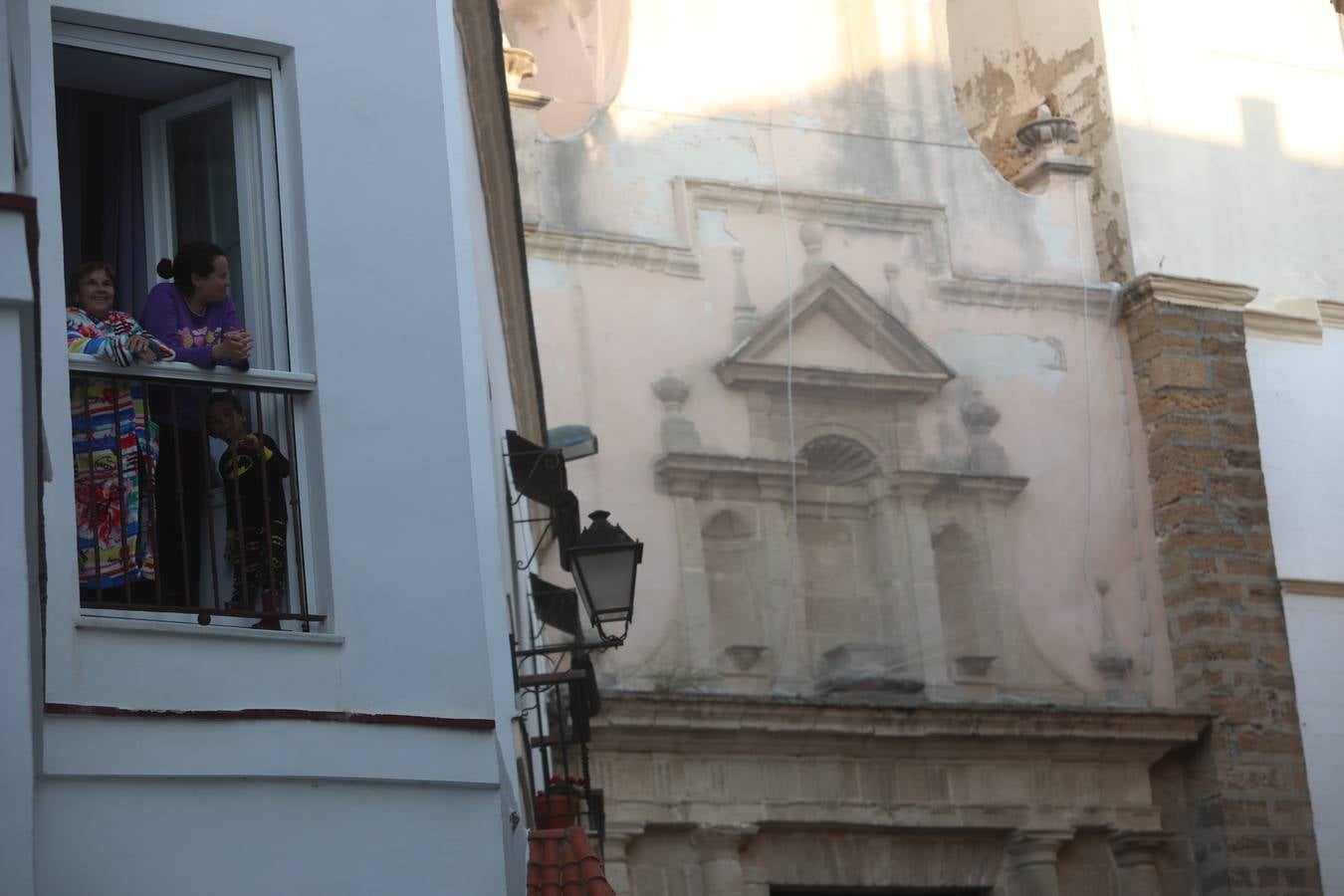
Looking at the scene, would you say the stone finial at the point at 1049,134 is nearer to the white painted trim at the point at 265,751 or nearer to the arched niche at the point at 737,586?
the arched niche at the point at 737,586

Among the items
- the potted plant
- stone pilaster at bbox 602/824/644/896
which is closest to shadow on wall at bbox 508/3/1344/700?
stone pilaster at bbox 602/824/644/896

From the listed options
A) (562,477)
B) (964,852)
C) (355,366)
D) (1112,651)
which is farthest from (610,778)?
(355,366)

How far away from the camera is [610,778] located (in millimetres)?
13398

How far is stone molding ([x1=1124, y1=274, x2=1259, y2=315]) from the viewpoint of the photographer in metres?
15.7

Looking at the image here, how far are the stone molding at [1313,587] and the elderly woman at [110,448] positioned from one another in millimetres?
11702

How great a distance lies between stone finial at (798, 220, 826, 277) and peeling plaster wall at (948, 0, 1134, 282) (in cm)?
204

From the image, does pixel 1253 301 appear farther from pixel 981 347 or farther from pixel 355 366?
pixel 355 366

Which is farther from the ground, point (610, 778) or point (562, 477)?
point (562, 477)

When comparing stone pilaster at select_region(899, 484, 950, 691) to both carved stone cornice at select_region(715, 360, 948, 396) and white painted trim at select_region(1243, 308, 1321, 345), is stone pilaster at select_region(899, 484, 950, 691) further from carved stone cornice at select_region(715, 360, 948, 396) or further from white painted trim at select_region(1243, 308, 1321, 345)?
white painted trim at select_region(1243, 308, 1321, 345)

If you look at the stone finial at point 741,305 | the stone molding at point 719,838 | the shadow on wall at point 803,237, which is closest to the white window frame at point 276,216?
the stone molding at point 719,838

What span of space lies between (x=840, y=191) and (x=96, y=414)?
35.8ft

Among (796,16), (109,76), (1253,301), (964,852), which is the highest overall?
(796,16)

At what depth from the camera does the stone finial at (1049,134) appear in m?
16.1

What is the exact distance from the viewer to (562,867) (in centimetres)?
592
